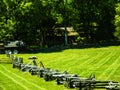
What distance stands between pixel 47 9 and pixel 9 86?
56.6 m

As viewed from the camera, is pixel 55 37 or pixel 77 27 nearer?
pixel 77 27

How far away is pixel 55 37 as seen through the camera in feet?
317

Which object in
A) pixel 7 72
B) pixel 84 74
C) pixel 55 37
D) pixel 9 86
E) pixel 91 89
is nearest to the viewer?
pixel 91 89

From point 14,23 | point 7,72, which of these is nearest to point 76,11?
point 14,23

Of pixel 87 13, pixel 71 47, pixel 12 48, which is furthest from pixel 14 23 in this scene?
pixel 87 13

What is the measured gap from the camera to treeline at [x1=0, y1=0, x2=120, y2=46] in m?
78.9

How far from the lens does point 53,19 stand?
88.4m

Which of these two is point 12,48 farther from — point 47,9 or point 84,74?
point 84,74

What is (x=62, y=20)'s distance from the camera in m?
82.9

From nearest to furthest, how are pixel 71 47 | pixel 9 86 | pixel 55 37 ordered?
pixel 9 86, pixel 71 47, pixel 55 37

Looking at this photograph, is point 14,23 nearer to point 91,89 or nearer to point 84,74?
point 84,74

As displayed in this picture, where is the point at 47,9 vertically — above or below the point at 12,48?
above

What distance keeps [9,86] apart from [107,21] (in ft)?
203

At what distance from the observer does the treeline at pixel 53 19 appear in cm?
7888
